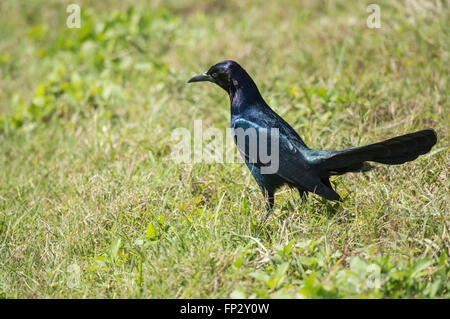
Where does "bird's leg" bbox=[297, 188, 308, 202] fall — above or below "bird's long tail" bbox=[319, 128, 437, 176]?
below

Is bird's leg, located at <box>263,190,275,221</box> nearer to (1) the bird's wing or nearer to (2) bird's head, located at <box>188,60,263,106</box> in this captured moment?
(1) the bird's wing

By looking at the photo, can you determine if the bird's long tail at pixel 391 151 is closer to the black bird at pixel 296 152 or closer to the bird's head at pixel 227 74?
the black bird at pixel 296 152

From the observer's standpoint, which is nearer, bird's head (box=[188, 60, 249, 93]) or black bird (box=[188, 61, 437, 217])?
black bird (box=[188, 61, 437, 217])


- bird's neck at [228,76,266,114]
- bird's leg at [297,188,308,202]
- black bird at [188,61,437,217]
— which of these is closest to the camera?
black bird at [188,61,437,217]

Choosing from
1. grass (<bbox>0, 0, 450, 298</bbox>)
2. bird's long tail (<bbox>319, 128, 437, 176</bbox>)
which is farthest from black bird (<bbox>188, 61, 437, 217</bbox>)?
grass (<bbox>0, 0, 450, 298</bbox>)

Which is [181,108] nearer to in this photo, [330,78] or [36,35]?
[330,78]

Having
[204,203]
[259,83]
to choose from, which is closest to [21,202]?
[204,203]

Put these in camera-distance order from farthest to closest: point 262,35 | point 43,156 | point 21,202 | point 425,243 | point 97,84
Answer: point 262,35, point 97,84, point 43,156, point 21,202, point 425,243

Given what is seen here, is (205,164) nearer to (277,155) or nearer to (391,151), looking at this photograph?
(277,155)

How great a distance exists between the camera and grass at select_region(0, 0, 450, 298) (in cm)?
271

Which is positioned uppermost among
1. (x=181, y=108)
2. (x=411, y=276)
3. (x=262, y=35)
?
(x=262, y=35)

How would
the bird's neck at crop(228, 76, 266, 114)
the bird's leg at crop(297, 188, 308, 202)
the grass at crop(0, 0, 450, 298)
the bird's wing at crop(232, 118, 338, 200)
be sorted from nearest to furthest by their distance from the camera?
the grass at crop(0, 0, 450, 298), the bird's wing at crop(232, 118, 338, 200), the bird's leg at crop(297, 188, 308, 202), the bird's neck at crop(228, 76, 266, 114)
